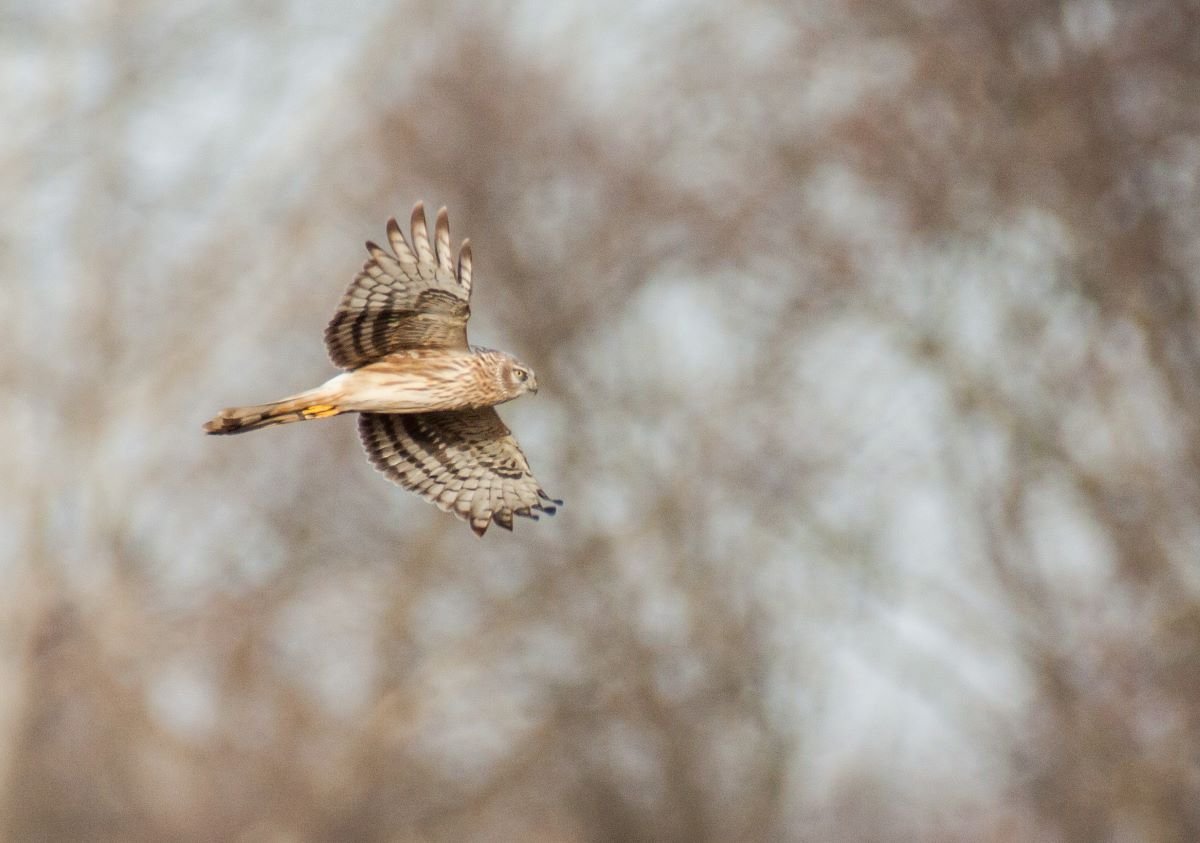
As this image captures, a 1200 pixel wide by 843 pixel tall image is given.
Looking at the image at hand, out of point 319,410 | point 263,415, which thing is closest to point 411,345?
point 319,410

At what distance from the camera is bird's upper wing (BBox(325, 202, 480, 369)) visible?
263 inches

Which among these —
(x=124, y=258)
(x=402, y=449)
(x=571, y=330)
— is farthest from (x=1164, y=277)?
(x=402, y=449)

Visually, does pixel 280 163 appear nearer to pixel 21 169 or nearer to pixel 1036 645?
pixel 21 169

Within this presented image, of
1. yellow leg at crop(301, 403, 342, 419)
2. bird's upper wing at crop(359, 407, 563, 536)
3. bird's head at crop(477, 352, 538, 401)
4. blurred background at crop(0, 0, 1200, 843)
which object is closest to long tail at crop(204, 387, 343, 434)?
yellow leg at crop(301, 403, 342, 419)

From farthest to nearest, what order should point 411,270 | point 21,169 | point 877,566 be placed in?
point 877,566, point 21,169, point 411,270

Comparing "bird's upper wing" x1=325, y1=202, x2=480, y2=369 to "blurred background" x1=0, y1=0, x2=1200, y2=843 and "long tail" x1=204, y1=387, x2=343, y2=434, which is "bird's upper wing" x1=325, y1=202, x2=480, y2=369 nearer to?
"long tail" x1=204, y1=387, x2=343, y2=434

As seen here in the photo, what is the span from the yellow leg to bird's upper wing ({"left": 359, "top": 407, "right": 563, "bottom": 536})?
0.96 m

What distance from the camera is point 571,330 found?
23469 mm

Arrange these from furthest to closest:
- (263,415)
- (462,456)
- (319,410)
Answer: (462,456), (319,410), (263,415)

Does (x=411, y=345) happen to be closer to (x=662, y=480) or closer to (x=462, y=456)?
(x=462, y=456)

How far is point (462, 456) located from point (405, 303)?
34.5 inches

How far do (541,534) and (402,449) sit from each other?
15163mm

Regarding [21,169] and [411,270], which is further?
[21,169]

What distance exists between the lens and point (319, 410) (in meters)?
6.40
